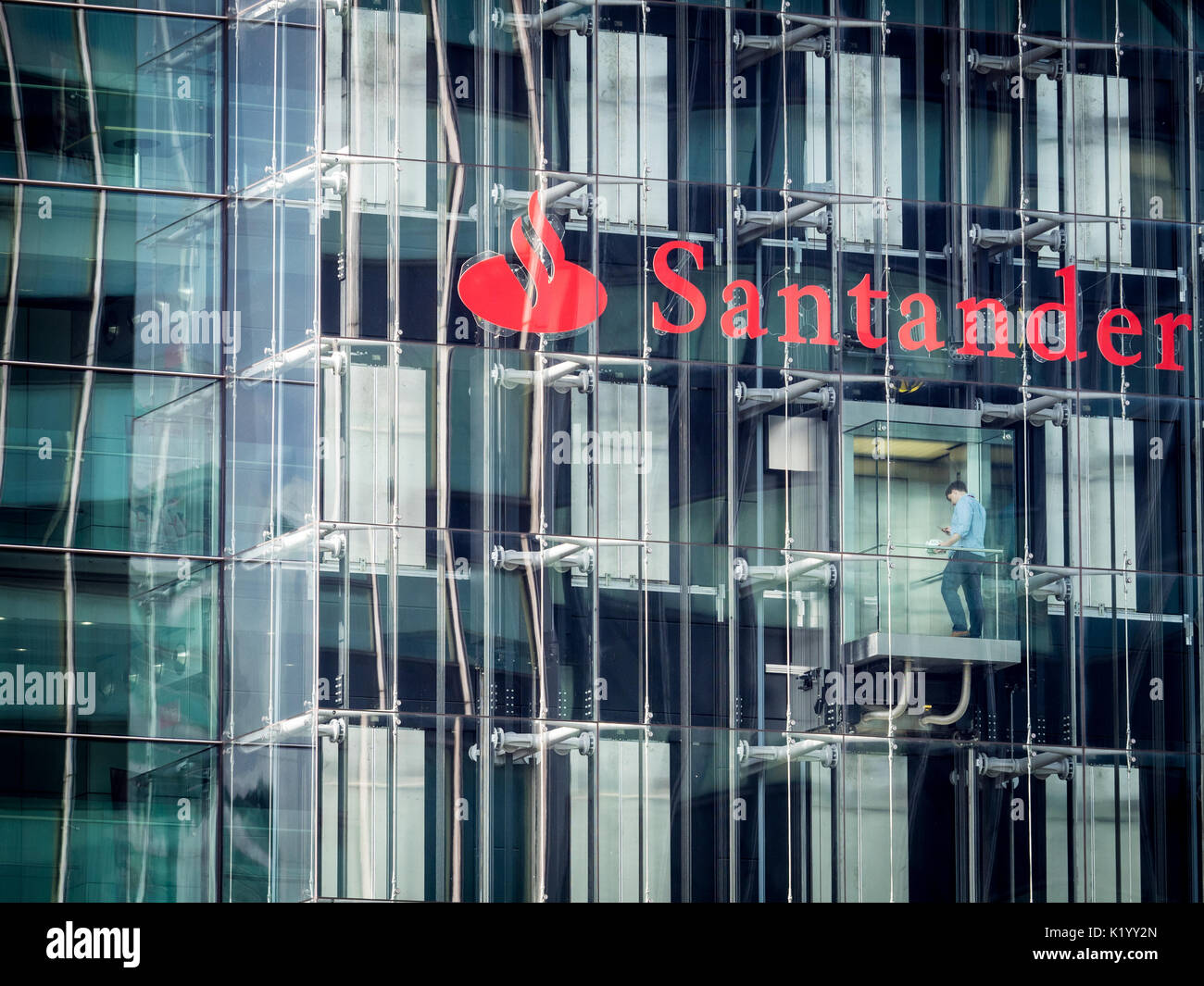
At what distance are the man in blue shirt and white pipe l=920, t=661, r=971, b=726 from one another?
42 cm

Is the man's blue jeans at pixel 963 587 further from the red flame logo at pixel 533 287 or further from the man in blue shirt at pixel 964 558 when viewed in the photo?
the red flame logo at pixel 533 287

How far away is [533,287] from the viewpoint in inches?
1069

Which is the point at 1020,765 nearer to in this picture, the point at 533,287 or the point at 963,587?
→ the point at 963,587

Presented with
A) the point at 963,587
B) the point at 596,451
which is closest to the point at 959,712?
the point at 963,587

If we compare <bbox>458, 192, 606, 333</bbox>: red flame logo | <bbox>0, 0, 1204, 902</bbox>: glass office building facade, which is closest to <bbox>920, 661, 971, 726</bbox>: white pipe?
<bbox>0, 0, 1204, 902</bbox>: glass office building facade

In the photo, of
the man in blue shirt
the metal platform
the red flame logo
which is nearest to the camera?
the red flame logo

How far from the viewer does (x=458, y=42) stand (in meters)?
27.3

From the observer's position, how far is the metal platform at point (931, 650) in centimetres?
2744

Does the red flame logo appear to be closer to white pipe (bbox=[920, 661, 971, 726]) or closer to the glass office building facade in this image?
the glass office building facade

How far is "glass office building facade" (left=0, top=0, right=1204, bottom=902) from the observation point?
87.0 ft

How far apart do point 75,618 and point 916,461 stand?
9.41 meters

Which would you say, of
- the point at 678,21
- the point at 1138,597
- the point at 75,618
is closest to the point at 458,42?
the point at 678,21

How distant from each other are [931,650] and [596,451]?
13.7 feet
